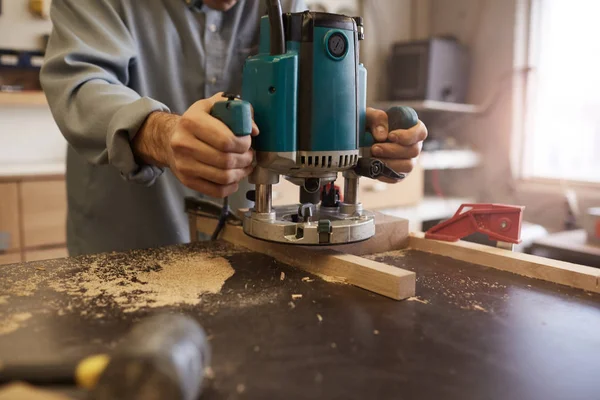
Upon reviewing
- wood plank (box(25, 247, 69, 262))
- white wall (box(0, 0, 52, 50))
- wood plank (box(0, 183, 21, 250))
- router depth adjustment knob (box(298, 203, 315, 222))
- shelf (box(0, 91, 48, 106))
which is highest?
white wall (box(0, 0, 52, 50))

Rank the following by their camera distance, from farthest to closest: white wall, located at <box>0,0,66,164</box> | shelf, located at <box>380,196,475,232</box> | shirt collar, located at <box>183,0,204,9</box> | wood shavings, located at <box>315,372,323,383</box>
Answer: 1. shelf, located at <box>380,196,475,232</box>
2. white wall, located at <box>0,0,66,164</box>
3. shirt collar, located at <box>183,0,204,9</box>
4. wood shavings, located at <box>315,372,323,383</box>

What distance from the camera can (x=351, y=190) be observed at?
88 cm

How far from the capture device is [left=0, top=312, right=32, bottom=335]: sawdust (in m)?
0.57

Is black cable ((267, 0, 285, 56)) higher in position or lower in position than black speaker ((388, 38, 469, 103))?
lower

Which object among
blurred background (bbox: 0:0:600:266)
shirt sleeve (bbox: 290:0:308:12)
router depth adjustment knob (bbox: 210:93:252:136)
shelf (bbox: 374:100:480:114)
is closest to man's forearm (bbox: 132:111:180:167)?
router depth adjustment knob (bbox: 210:93:252:136)

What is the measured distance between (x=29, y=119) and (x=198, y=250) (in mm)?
1988

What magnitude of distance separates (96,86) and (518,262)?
0.81m

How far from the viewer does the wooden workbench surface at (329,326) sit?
0.47m

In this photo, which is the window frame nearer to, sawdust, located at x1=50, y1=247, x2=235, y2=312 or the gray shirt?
the gray shirt

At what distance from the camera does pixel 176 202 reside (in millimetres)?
1266

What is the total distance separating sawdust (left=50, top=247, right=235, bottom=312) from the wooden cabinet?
1408 millimetres

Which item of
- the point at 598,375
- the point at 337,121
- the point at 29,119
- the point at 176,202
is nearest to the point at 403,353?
the point at 598,375

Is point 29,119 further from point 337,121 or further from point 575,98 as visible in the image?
point 575,98

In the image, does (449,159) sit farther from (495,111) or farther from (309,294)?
(309,294)
